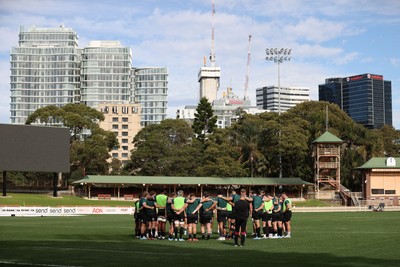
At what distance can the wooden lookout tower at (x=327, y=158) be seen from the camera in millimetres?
95000

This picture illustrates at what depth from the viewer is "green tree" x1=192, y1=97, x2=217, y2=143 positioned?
396ft

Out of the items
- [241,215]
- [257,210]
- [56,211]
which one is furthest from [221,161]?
[241,215]

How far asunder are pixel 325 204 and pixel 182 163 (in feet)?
87.6

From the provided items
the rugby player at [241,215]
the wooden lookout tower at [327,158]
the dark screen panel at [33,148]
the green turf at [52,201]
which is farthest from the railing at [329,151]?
the rugby player at [241,215]

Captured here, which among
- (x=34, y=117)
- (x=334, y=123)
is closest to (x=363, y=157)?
(x=334, y=123)

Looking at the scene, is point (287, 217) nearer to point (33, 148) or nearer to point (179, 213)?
point (179, 213)

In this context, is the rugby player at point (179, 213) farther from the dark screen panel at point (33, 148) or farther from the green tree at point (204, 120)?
the green tree at point (204, 120)

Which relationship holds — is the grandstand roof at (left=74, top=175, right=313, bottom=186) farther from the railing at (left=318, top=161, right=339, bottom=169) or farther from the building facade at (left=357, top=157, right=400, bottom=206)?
the building facade at (left=357, top=157, right=400, bottom=206)

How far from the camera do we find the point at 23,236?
2761 centimetres

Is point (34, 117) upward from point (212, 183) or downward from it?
upward

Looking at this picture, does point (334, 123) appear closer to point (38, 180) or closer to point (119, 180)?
point (119, 180)

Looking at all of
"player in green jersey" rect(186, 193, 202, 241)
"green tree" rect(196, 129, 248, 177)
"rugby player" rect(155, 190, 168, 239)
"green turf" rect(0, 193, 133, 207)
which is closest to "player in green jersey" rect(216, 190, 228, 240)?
"player in green jersey" rect(186, 193, 202, 241)

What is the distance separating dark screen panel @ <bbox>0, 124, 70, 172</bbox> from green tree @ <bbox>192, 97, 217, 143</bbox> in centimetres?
4077

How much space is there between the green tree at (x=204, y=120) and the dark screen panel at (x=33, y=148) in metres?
40.8
